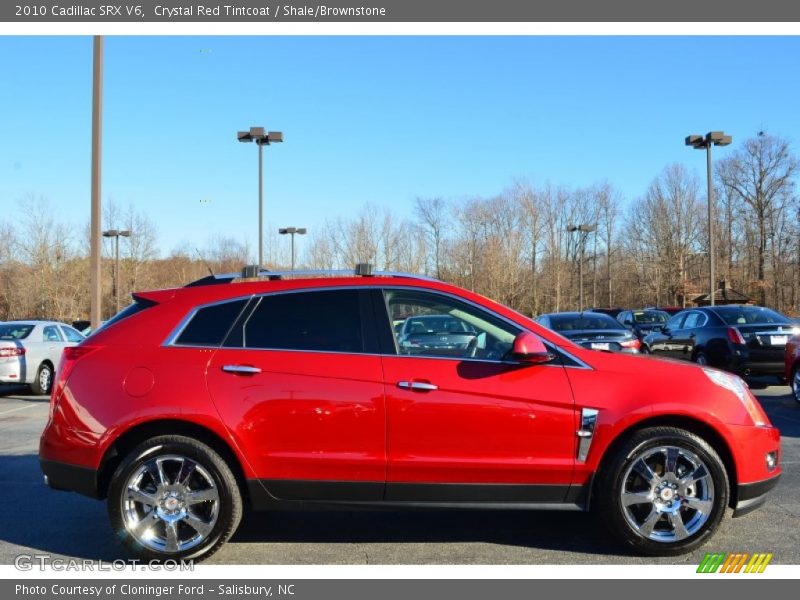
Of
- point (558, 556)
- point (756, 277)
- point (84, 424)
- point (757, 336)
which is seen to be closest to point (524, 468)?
point (558, 556)

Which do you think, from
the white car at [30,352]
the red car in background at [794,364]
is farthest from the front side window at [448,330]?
the white car at [30,352]

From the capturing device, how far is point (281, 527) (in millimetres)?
5152

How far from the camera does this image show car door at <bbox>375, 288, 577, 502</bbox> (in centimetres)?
427

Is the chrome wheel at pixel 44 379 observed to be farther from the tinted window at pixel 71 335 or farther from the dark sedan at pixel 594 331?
the dark sedan at pixel 594 331

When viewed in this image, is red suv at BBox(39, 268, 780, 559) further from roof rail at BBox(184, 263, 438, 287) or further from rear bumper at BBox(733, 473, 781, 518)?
roof rail at BBox(184, 263, 438, 287)

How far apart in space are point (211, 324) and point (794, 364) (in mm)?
9549

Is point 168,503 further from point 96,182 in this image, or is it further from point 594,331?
point 96,182

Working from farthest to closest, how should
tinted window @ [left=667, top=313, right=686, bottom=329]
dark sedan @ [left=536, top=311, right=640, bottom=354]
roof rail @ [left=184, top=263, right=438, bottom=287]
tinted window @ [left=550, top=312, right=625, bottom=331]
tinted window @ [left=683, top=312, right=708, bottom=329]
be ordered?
tinted window @ [left=667, top=313, right=686, bottom=329] < tinted window @ [left=550, top=312, right=625, bottom=331] < tinted window @ [left=683, top=312, right=708, bottom=329] < dark sedan @ [left=536, top=311, right=640, bottom=354] < roof rail @ [left=184, top=263, right=438, bottom=287]

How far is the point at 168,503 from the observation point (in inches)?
171

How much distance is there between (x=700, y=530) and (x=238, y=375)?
10.1ft

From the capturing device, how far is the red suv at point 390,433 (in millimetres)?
4289

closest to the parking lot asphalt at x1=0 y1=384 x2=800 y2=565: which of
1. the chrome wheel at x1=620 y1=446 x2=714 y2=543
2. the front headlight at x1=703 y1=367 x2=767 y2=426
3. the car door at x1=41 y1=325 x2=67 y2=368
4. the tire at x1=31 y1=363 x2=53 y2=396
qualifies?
the chrome wheel at x1=620 y1=446 x2=714 y2=543

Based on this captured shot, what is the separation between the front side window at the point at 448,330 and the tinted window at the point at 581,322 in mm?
9373

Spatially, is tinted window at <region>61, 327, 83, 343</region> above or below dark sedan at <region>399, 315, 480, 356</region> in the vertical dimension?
below
